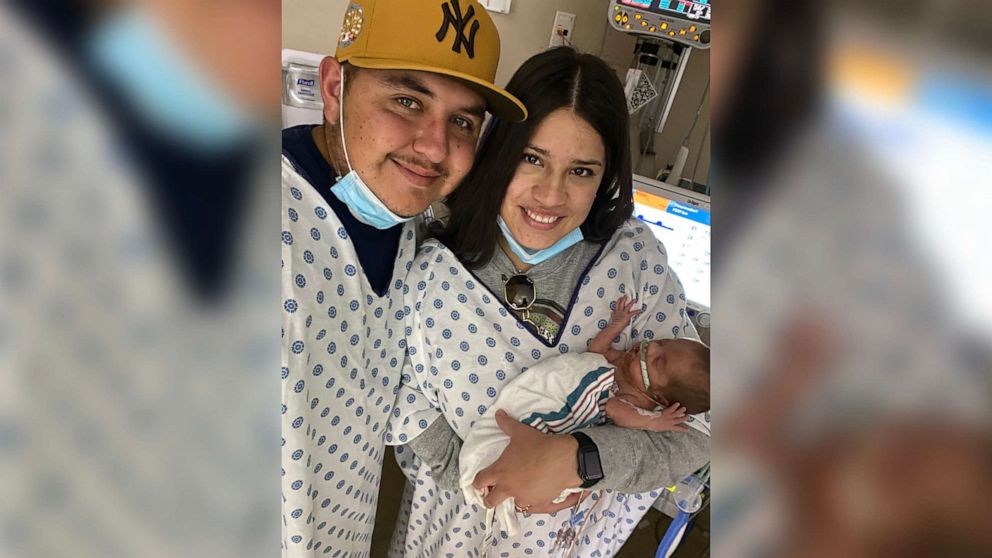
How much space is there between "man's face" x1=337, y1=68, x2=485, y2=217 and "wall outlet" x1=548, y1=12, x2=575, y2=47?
153 millimetres

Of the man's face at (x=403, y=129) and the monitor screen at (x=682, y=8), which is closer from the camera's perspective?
the man's face at (x=403, y=129)

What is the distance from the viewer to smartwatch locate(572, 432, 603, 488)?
2.57 feet

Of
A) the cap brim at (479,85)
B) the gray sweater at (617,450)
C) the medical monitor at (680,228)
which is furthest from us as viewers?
the medical monitor at (680,228)

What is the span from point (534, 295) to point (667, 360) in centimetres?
26

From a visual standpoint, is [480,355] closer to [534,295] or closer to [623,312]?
[534,295]

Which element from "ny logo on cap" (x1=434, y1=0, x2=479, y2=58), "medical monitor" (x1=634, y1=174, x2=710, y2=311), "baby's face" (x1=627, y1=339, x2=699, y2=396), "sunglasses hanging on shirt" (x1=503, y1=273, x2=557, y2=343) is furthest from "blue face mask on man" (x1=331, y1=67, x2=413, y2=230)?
"medical monitor" (x1=634, y1=174, x2=710, y2=311)

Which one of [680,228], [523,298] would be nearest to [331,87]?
[523,298]

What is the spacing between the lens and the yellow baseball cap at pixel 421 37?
60 centimetres

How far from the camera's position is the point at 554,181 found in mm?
758

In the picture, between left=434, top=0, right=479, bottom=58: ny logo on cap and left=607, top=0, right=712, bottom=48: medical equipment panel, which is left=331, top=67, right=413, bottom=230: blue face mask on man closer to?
left=434, top=0, right=479, bottom=58: ny logo on cap

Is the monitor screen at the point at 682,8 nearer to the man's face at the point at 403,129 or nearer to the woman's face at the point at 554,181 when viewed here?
the woman's face at the point at 554,181

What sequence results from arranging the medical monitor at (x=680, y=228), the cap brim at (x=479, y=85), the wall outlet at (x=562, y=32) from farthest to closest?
the medical monitor at (x=680, y=228) < the wall outlet at (x=562, y=32) < the cap brim at (x=479, y=85)

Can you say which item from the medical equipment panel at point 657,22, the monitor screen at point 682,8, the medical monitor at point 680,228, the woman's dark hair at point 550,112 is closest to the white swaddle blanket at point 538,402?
the woman's dark hair at point 550,112
